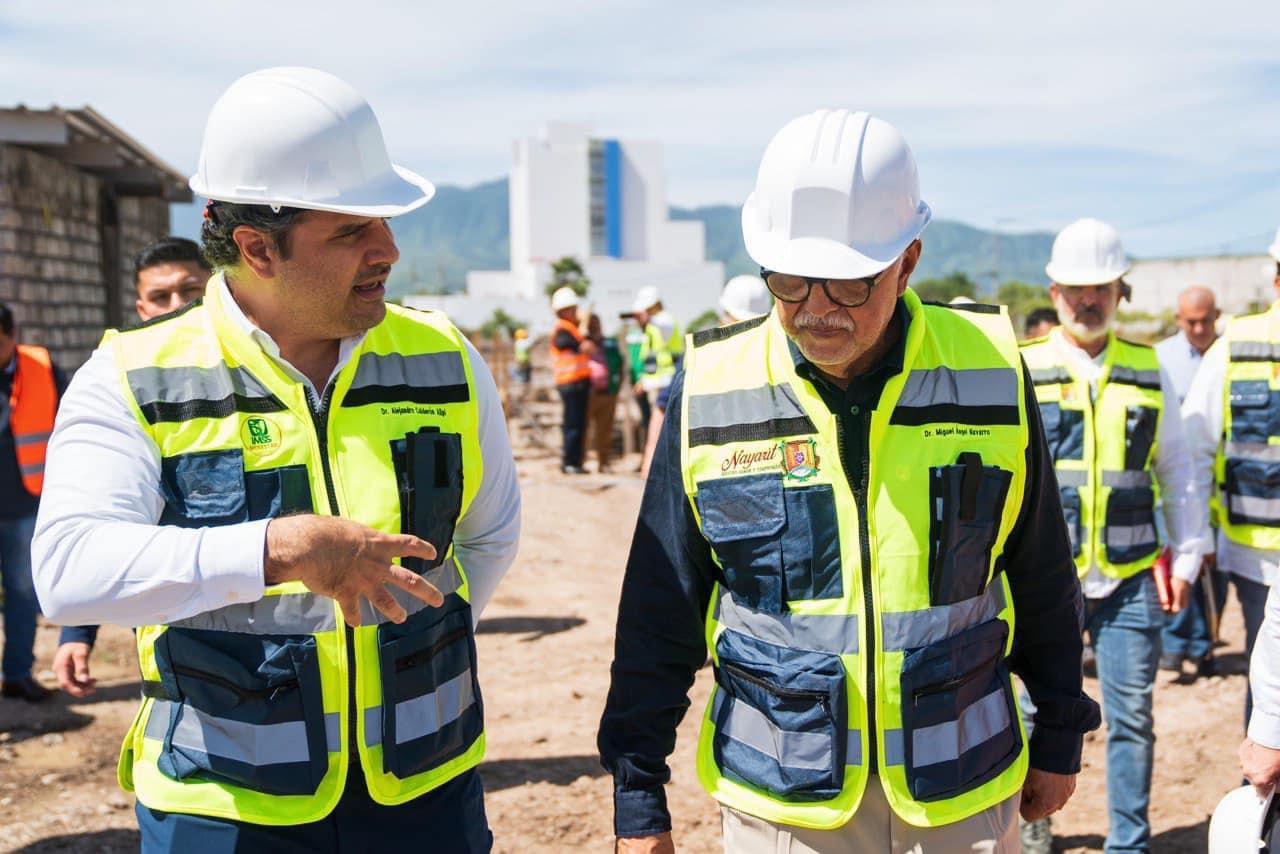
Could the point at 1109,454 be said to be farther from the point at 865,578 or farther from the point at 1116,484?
the point at 865,578

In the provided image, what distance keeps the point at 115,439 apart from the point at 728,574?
46.2 inches

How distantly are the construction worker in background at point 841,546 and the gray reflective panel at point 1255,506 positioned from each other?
2.38m

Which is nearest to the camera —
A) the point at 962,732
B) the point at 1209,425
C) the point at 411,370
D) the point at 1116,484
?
the point at 962,732

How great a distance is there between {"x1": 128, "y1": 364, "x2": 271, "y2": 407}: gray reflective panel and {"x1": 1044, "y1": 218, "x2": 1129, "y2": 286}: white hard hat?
330cm

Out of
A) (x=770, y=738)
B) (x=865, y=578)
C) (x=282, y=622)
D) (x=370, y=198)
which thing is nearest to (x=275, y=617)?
(x=282, y=622)

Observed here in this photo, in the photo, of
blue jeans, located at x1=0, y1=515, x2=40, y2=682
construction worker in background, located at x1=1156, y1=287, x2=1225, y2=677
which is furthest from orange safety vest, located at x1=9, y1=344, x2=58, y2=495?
construction worker in background, located at x1=1156, y1=287, x2=1225, y2=677

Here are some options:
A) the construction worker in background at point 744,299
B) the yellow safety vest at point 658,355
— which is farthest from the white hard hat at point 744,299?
the yellow safety vest at point 658,355

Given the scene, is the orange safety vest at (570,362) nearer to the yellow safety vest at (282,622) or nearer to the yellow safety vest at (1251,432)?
the yellow safety vest at (1251,432)

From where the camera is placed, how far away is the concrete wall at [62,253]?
1085cm

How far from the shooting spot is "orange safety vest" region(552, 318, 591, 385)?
46.6 ft

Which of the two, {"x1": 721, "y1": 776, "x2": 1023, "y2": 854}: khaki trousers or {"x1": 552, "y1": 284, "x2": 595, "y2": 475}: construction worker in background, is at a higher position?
{"x1": 552, "y1": 284, "x2": 595, "y2": 475}: construction worker in background

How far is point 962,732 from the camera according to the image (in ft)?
8.09

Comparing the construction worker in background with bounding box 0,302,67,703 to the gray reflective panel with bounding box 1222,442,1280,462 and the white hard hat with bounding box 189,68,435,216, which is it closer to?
the white hard hat with bounding box 189,68,435,216

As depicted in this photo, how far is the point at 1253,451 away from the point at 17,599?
585 centimetres
